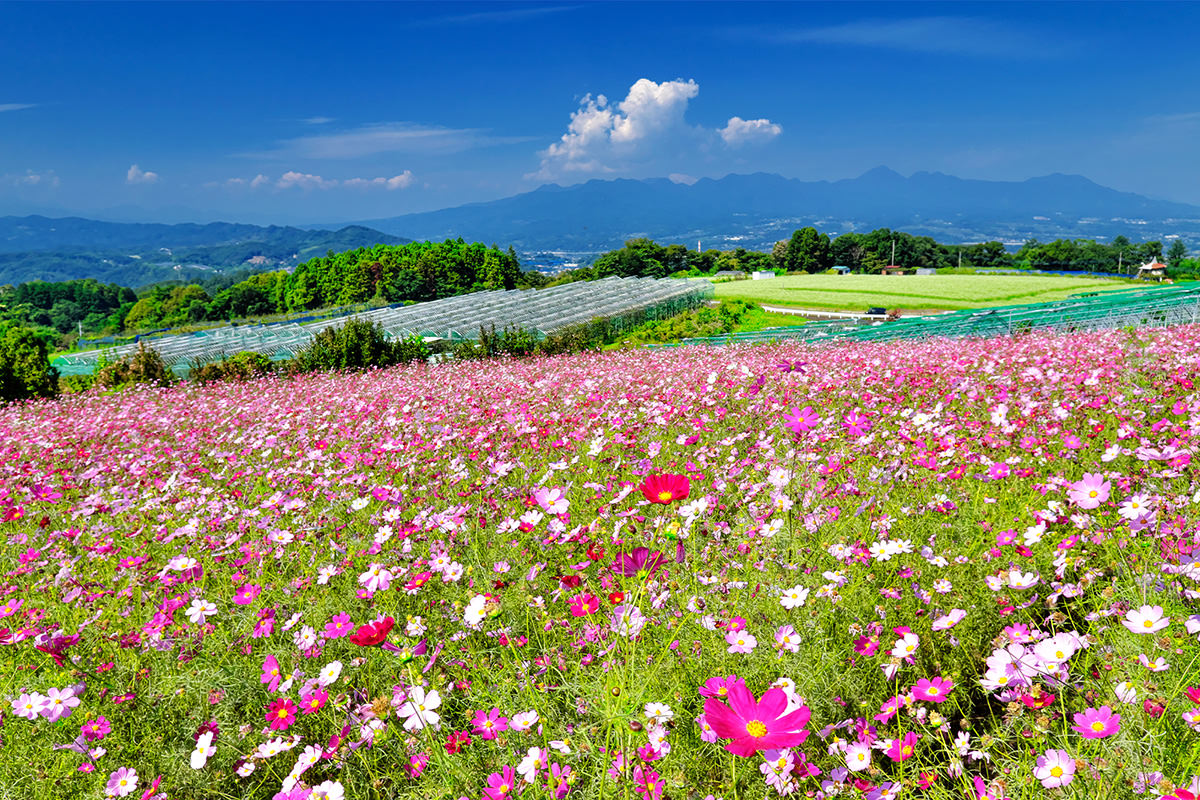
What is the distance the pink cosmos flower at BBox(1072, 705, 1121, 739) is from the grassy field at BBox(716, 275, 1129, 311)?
128 ft

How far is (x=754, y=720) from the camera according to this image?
1022 millimetres

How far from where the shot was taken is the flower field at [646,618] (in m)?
1.56

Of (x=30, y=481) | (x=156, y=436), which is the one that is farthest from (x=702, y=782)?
(x=156, y=436)

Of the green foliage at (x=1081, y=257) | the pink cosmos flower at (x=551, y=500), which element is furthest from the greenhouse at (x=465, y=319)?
the green foliage at (x=1081, y=257)

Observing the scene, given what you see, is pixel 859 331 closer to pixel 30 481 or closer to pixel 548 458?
pixel 548 458

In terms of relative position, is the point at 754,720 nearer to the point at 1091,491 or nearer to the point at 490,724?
the point at 490,724

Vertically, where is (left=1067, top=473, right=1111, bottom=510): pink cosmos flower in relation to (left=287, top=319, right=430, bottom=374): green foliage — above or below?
above

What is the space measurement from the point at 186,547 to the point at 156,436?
4800 millimetres

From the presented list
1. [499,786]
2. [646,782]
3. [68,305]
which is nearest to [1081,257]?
[646,782]

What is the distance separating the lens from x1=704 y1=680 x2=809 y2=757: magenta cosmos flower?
0.92 meters

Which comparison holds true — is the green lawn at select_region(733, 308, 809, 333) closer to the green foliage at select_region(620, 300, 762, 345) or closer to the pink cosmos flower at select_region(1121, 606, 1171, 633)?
the green foliage at select_region(620, 300, 762, 345)

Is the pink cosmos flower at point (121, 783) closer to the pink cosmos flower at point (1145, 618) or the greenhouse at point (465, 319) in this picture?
the pink cosmos flower at point (1145, 618)

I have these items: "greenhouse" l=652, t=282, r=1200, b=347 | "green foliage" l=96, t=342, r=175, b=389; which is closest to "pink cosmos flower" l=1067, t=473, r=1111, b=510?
"greenhouse" l=652, t=282, r=1200, b=347

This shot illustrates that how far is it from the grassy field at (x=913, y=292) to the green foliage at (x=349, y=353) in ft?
91.8
